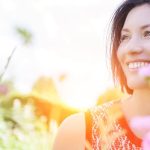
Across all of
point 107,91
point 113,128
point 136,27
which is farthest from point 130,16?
point 107,91

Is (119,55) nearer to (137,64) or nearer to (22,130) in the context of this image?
(137,64)

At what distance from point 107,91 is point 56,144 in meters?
2.01

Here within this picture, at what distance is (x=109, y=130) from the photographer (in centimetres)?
233

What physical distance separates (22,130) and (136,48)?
2.28 m

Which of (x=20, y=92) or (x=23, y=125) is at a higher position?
(x=20, y=92)

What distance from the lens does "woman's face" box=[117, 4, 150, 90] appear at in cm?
206

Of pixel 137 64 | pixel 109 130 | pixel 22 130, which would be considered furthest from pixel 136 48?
pixel 22 130

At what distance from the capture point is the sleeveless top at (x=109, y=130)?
227 cm

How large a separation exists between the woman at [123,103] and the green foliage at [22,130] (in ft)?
4.46

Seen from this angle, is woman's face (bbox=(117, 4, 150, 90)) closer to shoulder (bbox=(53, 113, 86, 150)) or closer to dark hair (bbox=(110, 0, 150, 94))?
dark hair (bbox=(110, 0, 150, 94))

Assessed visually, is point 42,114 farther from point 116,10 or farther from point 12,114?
point 116,10

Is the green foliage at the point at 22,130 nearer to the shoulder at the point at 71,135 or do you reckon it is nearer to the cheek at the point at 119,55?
the shoulder at the point at 71,135

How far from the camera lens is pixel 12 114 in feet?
14.3

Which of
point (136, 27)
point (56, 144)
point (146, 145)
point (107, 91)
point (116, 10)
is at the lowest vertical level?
point (146, 145)
